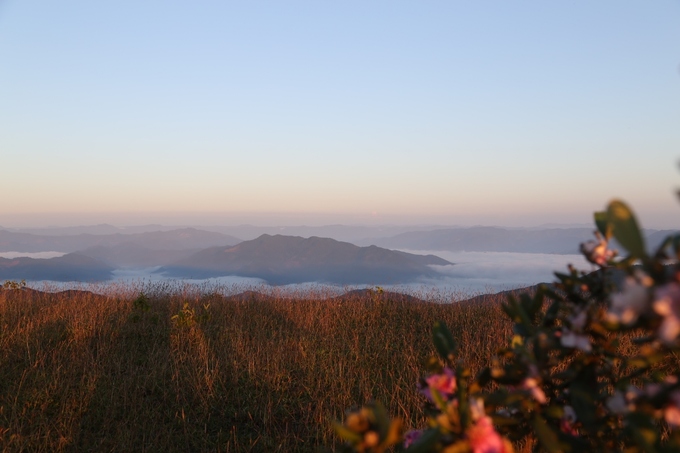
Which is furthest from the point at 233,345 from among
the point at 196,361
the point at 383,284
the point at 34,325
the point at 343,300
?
the point at 383,284

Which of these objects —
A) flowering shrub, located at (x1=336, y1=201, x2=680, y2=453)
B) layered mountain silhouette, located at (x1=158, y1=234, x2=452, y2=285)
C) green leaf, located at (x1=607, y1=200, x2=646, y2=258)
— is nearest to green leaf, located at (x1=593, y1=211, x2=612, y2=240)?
flowering shrub, located at (x1=336, y1=201, x2=680, y2=453)

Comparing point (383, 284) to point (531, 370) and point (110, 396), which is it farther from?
point (531, 370)

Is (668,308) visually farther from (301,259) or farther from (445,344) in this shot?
(301,259)

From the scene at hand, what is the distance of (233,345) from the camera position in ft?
18.5

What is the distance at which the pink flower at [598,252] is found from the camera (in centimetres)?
115

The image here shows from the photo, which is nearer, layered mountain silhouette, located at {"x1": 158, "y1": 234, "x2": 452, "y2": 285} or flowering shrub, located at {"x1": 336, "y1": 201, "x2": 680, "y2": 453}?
flowering shrub, located at {"x1": 336, "y1": 201, "x2": 680, "y2": 453}

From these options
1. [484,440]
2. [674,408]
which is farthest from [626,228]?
[484,440]

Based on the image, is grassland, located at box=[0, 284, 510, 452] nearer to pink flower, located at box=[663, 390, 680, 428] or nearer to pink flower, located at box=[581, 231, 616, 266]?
pink flower, located at box=[581, 231, 616, 266]

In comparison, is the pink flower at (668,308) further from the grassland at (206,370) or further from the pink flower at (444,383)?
the grassland at (206,370)

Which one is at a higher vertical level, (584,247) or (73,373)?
(584,247)

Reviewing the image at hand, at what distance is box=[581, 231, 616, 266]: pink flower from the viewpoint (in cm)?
115

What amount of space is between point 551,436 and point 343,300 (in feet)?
25.7

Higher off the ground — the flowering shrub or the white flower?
the white flower

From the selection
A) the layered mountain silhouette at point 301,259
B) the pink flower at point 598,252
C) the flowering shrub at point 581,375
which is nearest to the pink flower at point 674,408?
the flowering shrub at point 581,375
